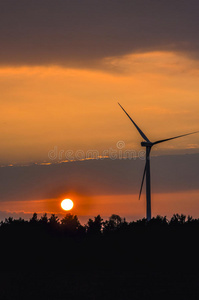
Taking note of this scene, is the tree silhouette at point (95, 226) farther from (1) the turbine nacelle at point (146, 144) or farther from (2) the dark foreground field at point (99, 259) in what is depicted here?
(1) the turbine nacelle at point (146, 144)

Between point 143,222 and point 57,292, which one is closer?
point 57,292

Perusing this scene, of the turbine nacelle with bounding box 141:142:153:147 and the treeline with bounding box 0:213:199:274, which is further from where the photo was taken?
the turbine nacelle with bounding box 141:142:153:147

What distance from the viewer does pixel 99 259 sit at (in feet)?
315

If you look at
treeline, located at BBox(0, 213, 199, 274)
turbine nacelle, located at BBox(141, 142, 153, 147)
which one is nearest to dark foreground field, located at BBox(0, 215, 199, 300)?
treeline, located at BBox(0, 213, 199, 274)

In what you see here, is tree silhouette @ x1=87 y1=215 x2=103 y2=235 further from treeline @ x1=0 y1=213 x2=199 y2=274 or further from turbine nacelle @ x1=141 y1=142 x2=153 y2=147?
turbine nacelle @ x1=141 y1=142 x2=153 y2=147

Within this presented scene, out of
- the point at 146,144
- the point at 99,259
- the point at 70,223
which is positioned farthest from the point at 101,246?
the point at 146,144

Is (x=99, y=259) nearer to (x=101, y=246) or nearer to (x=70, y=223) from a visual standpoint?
(x=101, y=246)

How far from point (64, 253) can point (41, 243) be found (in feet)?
12.5

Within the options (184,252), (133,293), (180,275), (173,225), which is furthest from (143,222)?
(133,293)

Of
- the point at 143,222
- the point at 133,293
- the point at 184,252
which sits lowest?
the point at 133,293

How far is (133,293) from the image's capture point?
80.0 metres

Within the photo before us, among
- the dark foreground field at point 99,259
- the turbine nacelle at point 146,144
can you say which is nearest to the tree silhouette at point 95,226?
the dark foreground field at point 99,259

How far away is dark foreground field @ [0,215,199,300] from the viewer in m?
81.0

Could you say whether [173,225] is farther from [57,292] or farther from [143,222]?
[57,292]
